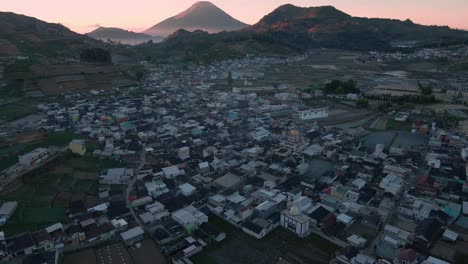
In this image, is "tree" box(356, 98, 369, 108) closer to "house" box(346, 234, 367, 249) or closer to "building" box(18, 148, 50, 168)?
A: "house" box(346, 234, 367, 249)

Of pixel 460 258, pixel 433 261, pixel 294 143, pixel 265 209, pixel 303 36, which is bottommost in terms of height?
pixel 460 258

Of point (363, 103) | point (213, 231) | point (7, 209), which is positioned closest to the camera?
point (213, 231)

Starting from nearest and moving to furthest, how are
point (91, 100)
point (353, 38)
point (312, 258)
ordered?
point (312, 258), point (91, 100), point (353, 38)

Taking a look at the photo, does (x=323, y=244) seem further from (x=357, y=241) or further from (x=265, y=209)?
(x=265, y=209)

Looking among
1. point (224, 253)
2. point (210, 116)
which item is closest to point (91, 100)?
point (210, 116)

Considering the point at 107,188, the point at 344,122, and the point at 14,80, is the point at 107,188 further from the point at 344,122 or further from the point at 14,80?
the point at 14,80

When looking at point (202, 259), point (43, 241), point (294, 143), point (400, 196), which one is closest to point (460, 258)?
point (400, 196)
